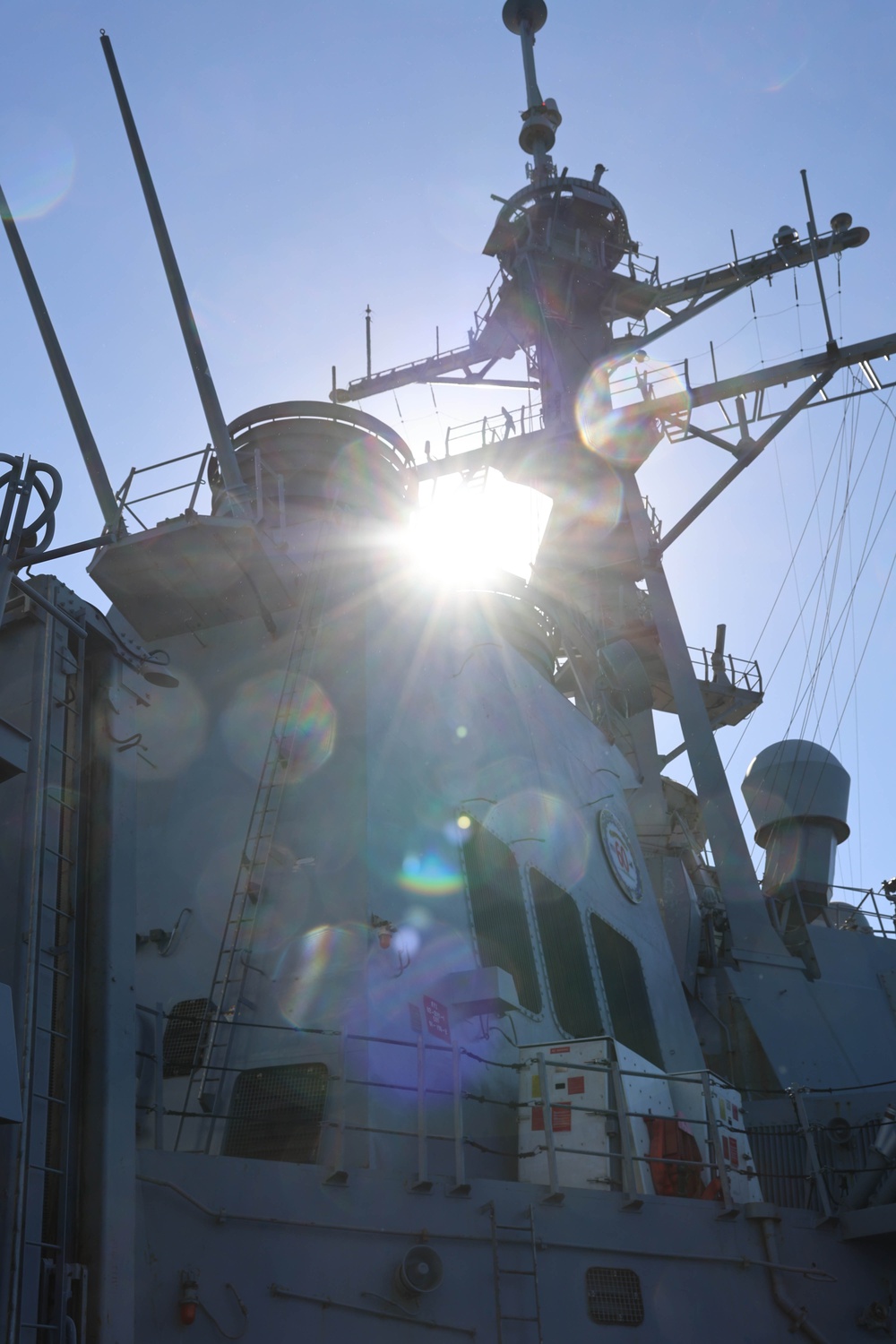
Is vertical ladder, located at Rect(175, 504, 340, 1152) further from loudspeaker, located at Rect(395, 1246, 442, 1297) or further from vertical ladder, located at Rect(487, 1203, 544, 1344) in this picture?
vertical ladder, located at Rect(487, 1203, 544, 1344)

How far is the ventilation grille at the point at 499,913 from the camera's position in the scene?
399 inches

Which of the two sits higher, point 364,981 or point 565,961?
point 565,961

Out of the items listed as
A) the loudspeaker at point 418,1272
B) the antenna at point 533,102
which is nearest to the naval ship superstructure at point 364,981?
the loudspeaker at point 418,1272

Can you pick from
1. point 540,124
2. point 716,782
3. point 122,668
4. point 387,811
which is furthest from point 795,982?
point 540,124

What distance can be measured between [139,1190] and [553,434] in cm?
1806

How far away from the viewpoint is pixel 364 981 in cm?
830

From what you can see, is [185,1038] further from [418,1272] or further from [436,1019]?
[418,1272]

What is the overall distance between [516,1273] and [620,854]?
24.8 ft

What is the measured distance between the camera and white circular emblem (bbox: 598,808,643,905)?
45.8ft

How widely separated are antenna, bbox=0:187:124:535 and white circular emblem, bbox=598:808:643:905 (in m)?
6.79

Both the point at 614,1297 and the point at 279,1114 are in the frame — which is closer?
the point at 614,1297

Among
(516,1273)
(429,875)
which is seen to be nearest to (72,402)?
(429,875)

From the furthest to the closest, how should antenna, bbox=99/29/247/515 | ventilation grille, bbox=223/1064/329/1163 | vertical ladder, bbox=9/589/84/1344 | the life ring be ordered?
1. antenna, bbox=99/29/247/515
2. the life ring
3. ventilation grille, bbox=223/1064/329/1163
4. vertical ladder, bbox=9/589/84/1344

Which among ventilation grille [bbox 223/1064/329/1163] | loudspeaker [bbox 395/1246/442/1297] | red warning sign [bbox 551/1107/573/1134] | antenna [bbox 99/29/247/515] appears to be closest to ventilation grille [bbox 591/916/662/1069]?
red warning sign [bbox 551/1107/573/1134]
